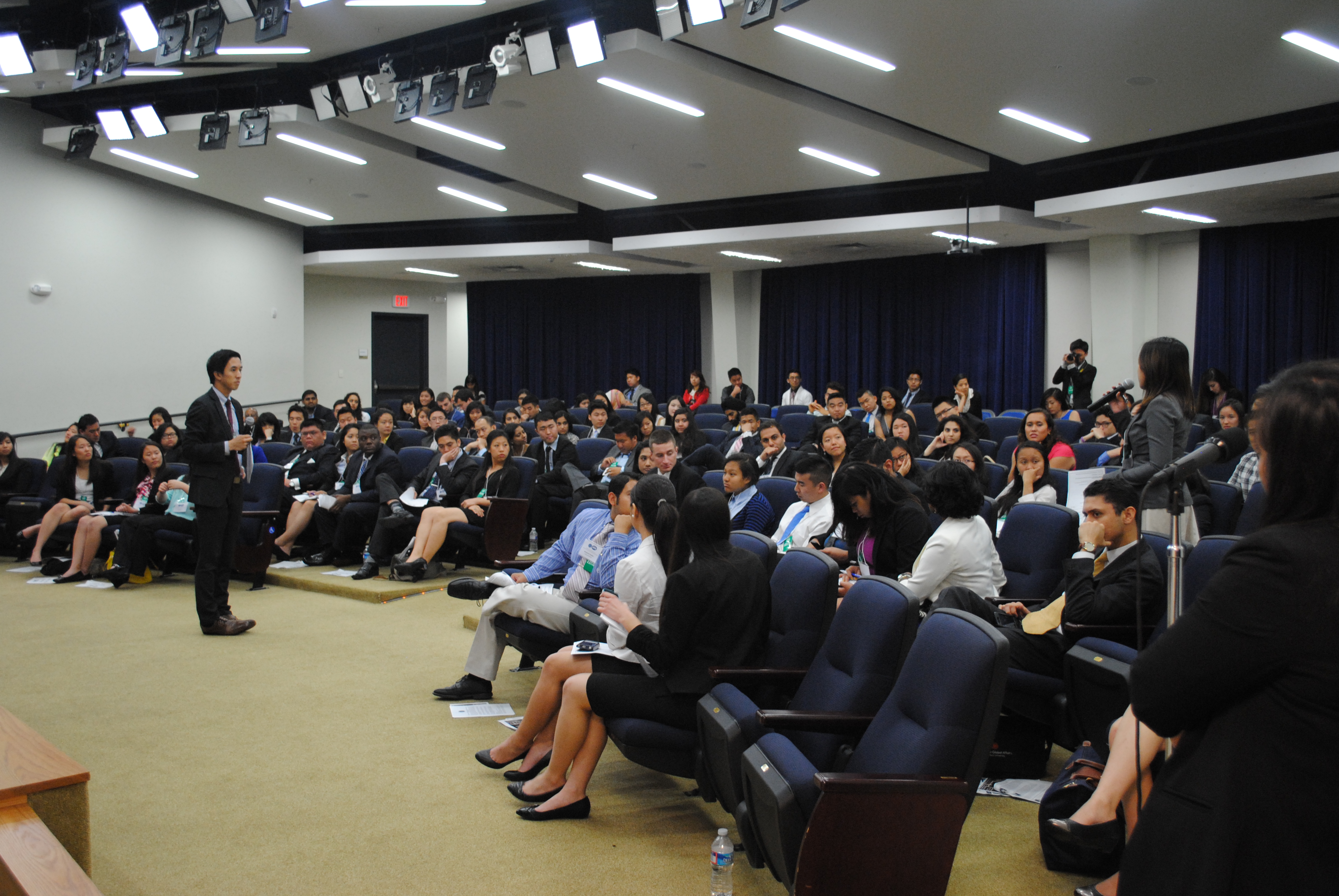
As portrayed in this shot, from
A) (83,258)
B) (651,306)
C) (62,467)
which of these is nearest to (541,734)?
(62,467)

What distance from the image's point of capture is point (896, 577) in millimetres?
3666

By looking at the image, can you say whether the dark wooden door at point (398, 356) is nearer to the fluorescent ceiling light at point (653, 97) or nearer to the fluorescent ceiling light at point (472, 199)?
the fluorescent ceiling light at point (472, 199)

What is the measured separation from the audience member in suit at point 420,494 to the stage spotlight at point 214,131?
11.3 feet

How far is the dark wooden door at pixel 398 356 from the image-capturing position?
15.8 metres

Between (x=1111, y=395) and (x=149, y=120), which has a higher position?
(x=149, y=120)

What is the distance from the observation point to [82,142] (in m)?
8.59

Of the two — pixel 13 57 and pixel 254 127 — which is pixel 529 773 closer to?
pixel 254 127

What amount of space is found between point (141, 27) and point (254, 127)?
1514mm

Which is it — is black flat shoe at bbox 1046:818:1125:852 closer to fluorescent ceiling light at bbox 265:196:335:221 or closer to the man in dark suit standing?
the man in dark suit standing

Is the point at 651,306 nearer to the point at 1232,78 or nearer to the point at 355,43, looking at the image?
the point at 355,43

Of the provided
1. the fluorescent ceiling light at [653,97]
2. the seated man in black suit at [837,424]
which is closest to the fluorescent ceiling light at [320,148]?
the fluorescent ceiling light at [653,97]

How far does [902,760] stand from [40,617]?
5553mm

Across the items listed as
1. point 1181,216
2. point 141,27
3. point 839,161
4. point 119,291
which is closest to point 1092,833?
point 141,27

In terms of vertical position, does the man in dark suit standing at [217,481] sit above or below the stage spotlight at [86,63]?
below
